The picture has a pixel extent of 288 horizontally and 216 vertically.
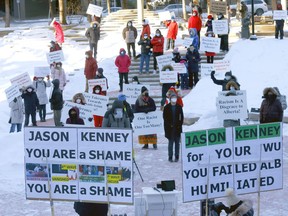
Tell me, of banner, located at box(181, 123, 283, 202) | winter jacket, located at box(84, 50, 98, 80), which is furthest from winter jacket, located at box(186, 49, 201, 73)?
banner, located at box(181, 123, 283, 202)

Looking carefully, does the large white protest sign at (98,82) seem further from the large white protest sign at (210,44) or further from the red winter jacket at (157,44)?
the red winter jacket at (157,44)

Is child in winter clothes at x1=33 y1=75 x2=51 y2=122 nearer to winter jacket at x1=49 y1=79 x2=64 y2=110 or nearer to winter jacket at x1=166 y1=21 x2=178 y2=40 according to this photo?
winter jacket at x1=49 y1=79 x2=64 y2=110

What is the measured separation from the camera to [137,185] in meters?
14.7

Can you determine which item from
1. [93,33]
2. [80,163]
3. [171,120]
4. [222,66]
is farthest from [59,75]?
[80,163]

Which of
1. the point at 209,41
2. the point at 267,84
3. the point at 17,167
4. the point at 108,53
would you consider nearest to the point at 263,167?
the point at 17,167

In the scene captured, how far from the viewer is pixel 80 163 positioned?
10.4 m

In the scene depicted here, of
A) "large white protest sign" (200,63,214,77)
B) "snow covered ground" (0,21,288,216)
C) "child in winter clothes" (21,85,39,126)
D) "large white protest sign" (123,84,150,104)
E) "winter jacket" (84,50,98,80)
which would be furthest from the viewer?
"winter jacket" (84,50,98,80)

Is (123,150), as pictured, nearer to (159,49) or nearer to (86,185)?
(86,185)

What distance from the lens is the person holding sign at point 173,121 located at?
15.8 meters

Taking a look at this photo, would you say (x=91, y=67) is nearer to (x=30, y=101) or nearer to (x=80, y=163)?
(x=30, y=101)

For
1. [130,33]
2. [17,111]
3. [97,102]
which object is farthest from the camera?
[130,33]

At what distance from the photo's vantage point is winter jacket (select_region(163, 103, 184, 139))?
623 inches

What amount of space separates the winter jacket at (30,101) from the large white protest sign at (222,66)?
4604 mm

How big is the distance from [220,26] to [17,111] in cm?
832
